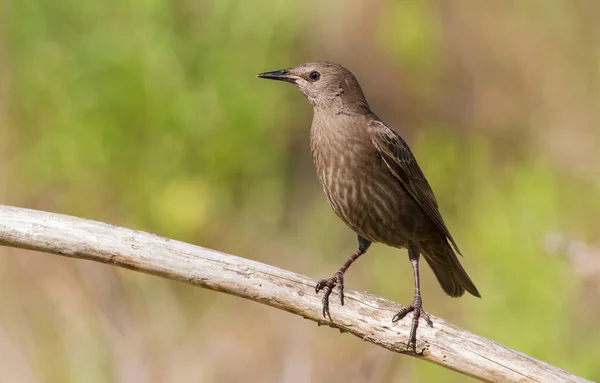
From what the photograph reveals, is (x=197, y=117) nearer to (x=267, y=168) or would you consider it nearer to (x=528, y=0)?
(x=267, y=168)

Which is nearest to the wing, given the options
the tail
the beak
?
the tail

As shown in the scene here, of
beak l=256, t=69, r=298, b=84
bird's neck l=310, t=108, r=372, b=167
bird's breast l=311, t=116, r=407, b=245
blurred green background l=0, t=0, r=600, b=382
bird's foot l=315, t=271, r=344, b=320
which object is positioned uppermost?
beak l=256, t=69, r=298, b=84

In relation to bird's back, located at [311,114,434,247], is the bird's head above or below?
above

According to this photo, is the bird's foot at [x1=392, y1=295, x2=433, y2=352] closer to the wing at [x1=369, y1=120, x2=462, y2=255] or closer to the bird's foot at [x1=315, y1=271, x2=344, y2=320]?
the bird's foot at [x1=315, y1=271, x2=344, y2=320]

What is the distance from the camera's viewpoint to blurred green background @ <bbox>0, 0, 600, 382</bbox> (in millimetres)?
5801

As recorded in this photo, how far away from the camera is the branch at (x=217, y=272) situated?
151 inches

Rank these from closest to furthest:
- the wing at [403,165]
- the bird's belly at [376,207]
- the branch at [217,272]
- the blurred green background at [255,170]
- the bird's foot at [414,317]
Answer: the branch at [217,272] → the bird's foot at [414,317] → the bird's belly at [376,207] → the wing at [403,165] → the blurred green background at [255,170]

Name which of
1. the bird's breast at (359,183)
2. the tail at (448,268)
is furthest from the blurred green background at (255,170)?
the bird's breast at (359,183)

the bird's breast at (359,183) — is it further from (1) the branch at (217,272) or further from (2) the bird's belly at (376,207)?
(1) the branch at (217,272)

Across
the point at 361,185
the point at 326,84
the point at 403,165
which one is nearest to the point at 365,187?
the point at 361,185

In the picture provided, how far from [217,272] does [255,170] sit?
3.37 m

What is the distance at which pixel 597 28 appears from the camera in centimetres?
796

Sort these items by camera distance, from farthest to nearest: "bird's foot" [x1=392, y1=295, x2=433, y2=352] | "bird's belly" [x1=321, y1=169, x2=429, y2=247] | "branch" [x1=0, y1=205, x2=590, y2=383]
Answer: "bird's belly" [x1=321, y1=169, x2=429, y2=247]
"bird's foot" [x1=392, y1=295, x2=433, y2=352]
"branch" [x1=0, y1=205, x2=590, y2=383]

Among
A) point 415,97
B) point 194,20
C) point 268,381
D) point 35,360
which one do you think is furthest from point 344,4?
point 35,360
